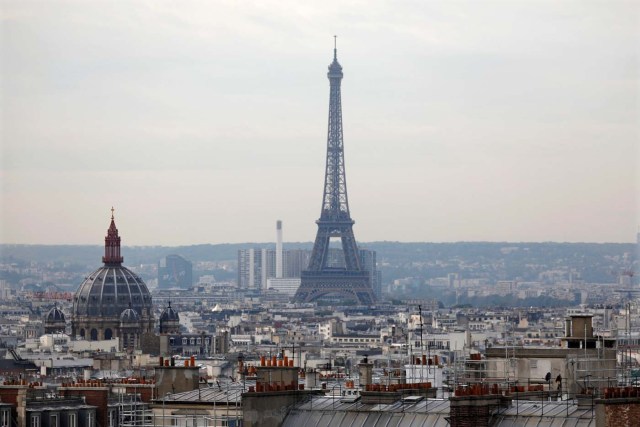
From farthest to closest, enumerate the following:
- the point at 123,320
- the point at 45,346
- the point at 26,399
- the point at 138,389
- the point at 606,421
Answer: the point at 123,320 → the point at 45,346 → the point at 138,389 → the point at 26,399 → the point at 606,421

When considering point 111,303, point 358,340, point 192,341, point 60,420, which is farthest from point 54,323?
point 60,420

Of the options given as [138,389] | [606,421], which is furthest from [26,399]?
[606,421]

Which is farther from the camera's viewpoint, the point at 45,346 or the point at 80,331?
the point at 80,331

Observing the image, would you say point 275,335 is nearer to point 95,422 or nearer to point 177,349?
point 177,349

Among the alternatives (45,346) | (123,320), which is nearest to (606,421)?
(45,346)

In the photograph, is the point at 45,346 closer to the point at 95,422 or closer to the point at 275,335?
the point at 275,335

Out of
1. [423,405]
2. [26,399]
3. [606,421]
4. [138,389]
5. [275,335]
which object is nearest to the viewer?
[606,421]

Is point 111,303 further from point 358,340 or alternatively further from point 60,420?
point 60,420
